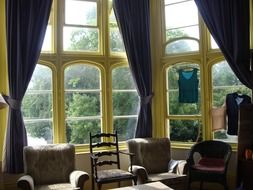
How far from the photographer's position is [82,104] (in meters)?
5.18

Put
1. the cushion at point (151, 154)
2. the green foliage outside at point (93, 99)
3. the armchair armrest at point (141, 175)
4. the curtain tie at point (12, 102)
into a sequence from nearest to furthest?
the armchair armrest at point (141, 175) < the curtain tie at point (12, 102) < the cushion at point (151, 154) < the green foliage outside at point (93, 99)

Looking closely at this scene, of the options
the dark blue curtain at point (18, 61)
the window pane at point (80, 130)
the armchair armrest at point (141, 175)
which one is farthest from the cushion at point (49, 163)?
the armchair armrest at point (141, 175)

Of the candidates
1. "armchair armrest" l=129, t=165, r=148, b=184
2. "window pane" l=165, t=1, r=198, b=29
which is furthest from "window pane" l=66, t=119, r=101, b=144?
"window pane" l=165, t=1, r=198, b=29

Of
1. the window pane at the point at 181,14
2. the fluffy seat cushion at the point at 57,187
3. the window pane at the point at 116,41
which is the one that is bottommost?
the fluffy seat cushion at the point at 57,187

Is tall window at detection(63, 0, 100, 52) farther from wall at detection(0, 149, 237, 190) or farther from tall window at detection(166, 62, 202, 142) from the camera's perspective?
wall at detection(0, 149, 237, 190)

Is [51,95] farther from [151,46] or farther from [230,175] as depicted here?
[230,175]

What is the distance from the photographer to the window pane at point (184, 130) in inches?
206

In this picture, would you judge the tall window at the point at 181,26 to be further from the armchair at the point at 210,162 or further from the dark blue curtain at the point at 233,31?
the armchair at the point at 210,162

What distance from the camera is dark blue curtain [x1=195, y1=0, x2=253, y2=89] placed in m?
4.66

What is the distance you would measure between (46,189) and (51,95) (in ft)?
5.09

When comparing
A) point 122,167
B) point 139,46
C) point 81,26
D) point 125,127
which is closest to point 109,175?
point 122,167

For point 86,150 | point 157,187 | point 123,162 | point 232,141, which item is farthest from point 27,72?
point 232,141

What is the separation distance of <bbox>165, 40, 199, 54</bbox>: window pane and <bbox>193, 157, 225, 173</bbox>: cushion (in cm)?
176

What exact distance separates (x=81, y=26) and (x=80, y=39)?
21 cm
